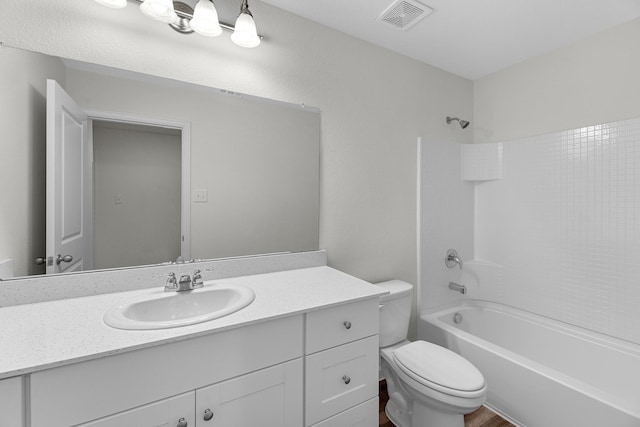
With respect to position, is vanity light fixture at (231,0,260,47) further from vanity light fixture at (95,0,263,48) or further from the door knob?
the door knob

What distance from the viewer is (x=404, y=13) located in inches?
64.6

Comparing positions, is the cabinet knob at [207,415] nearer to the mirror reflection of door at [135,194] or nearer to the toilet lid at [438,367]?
the mirror reflection of door at [135,194]

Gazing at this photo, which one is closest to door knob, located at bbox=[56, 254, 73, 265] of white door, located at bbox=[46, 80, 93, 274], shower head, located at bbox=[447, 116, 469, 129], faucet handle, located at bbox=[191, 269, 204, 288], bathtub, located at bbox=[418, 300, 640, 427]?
white door, located at bbox=[46, 80, 93, 274]

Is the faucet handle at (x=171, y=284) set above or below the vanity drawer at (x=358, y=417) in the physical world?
above

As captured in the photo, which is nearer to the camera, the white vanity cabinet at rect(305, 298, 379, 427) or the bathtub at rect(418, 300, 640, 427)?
the white vanity cabinet at rect(305, 298, 379, 427)

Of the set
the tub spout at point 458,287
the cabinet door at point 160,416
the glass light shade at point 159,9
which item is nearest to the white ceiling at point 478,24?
the glass light shade at point 159,9

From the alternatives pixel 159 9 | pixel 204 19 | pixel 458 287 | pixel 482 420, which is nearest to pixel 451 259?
pixel 458 287

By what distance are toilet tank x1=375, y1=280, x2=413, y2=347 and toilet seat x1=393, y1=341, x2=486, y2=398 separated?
0.50 feet

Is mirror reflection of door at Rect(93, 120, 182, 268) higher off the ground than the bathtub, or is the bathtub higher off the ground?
mirror reflection of door at Rect(93, 120, 182, 268)

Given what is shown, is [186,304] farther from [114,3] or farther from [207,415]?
[114,3]

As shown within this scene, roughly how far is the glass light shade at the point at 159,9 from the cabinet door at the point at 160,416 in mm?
1457

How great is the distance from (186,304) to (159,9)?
1.24 metres

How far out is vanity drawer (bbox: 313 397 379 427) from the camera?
46.3 inches

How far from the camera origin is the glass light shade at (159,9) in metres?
1.19
